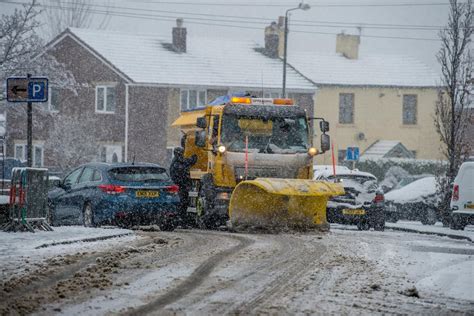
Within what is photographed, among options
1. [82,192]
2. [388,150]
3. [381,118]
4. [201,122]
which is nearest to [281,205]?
[201,122]

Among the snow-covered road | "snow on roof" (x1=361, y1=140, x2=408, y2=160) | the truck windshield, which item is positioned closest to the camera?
the snow-covered road

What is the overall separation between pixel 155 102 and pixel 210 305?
43.1 metres

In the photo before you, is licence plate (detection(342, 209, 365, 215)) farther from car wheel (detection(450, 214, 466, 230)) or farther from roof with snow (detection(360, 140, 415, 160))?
roof with snow (detection(360, 140, 415, 160))

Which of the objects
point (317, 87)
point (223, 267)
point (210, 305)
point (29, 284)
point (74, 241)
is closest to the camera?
point (210, 305)

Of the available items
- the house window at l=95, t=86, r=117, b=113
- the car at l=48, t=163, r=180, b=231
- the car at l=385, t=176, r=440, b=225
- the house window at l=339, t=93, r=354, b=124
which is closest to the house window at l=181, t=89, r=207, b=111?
the house window at l=95, t=86, r=117, b=113

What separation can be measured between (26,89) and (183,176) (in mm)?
5777

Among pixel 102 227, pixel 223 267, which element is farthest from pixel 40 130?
pixel 223 267

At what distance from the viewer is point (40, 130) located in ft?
174

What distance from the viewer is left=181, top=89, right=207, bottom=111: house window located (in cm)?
5350

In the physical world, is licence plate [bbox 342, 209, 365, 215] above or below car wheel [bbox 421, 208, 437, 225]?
above

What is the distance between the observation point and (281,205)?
2047 centimetres

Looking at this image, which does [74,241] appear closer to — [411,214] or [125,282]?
[125,282]

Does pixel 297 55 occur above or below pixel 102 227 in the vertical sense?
above

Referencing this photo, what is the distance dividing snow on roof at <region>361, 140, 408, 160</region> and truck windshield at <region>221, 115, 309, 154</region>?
37347 millimetres
